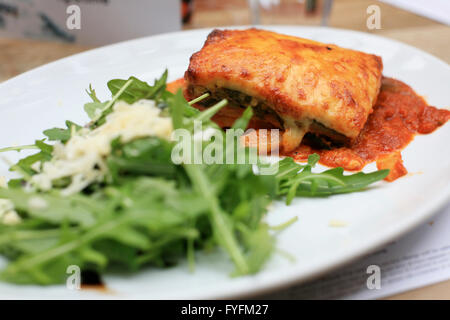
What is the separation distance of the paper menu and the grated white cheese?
59 cm

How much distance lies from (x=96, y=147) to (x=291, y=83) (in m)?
0.86

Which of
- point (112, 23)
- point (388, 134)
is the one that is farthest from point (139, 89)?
point (112, 23)

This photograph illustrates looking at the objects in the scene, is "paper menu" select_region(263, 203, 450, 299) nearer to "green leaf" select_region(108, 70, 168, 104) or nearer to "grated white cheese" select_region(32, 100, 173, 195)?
"grated white cheese" select_region(32, 100, 173, 195)

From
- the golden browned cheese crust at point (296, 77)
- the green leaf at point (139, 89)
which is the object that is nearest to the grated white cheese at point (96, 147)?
the green leaf at point (139, 89)

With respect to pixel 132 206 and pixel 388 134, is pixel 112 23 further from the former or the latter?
pixel 132 206

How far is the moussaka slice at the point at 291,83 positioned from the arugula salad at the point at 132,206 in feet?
1.34

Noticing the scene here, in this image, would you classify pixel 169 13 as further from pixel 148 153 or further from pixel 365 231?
pixel 365 231

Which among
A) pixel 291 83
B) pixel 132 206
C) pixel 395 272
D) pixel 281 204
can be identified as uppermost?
pixel 291 83

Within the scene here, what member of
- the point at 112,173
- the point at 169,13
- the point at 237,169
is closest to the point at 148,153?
the point at 112,173

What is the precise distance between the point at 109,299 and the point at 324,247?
22.6 inches

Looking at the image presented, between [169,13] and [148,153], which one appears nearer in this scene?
Answer: [148,153]

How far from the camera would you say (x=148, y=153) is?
130 cm

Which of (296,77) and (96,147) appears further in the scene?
(296,77)

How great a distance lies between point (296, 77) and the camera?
185cm
